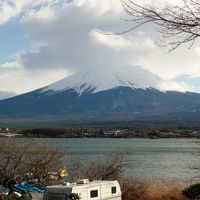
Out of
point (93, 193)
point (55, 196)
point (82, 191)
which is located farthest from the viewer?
point (93, 193)

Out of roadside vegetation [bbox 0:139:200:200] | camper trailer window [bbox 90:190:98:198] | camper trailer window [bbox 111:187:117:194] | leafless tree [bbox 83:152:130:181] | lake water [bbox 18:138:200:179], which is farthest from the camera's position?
lake water [bbox 18:138:200:179]

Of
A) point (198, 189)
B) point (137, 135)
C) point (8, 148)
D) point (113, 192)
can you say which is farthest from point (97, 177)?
point (137, 135)

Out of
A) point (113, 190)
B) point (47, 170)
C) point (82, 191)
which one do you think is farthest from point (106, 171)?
point (82, 191)

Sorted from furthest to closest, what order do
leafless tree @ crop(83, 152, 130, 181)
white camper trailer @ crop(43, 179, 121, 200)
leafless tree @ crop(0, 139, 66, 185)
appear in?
leafless tree @ crop(83, 152, 130, 181), leafless tree @ crop(0, 139, 66, 185), white camper trailer @ crop(43, 179, 121, 200)

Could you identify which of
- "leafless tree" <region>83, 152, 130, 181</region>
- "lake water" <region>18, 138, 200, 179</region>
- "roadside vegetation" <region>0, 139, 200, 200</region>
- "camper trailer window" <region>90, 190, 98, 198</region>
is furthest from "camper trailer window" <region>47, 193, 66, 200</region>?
"leafless tree" <region>83, 152, 130, 181</region>

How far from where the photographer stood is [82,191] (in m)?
17.2

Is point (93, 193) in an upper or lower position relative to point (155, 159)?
upper

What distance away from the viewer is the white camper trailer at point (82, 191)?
17.0 meters

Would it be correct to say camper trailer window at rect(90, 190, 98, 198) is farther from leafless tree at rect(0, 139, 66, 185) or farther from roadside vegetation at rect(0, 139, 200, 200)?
leafless tree at rect(0, 139, 66, 185)

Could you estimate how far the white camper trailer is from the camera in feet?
55.8

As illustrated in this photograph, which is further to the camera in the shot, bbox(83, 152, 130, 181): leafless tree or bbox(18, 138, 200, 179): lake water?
bbox(18, 138, 200, 179): lake water

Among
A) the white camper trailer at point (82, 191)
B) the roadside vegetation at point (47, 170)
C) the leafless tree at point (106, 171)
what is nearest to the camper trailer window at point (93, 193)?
the white camper trailer at point (82, 191)

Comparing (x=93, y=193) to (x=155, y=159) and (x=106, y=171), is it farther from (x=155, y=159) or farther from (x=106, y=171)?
(x=155, y=159)

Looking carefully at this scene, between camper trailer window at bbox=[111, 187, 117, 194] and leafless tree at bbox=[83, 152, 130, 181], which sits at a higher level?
leafless tree at bbox=[83, 152, 130, 181]
